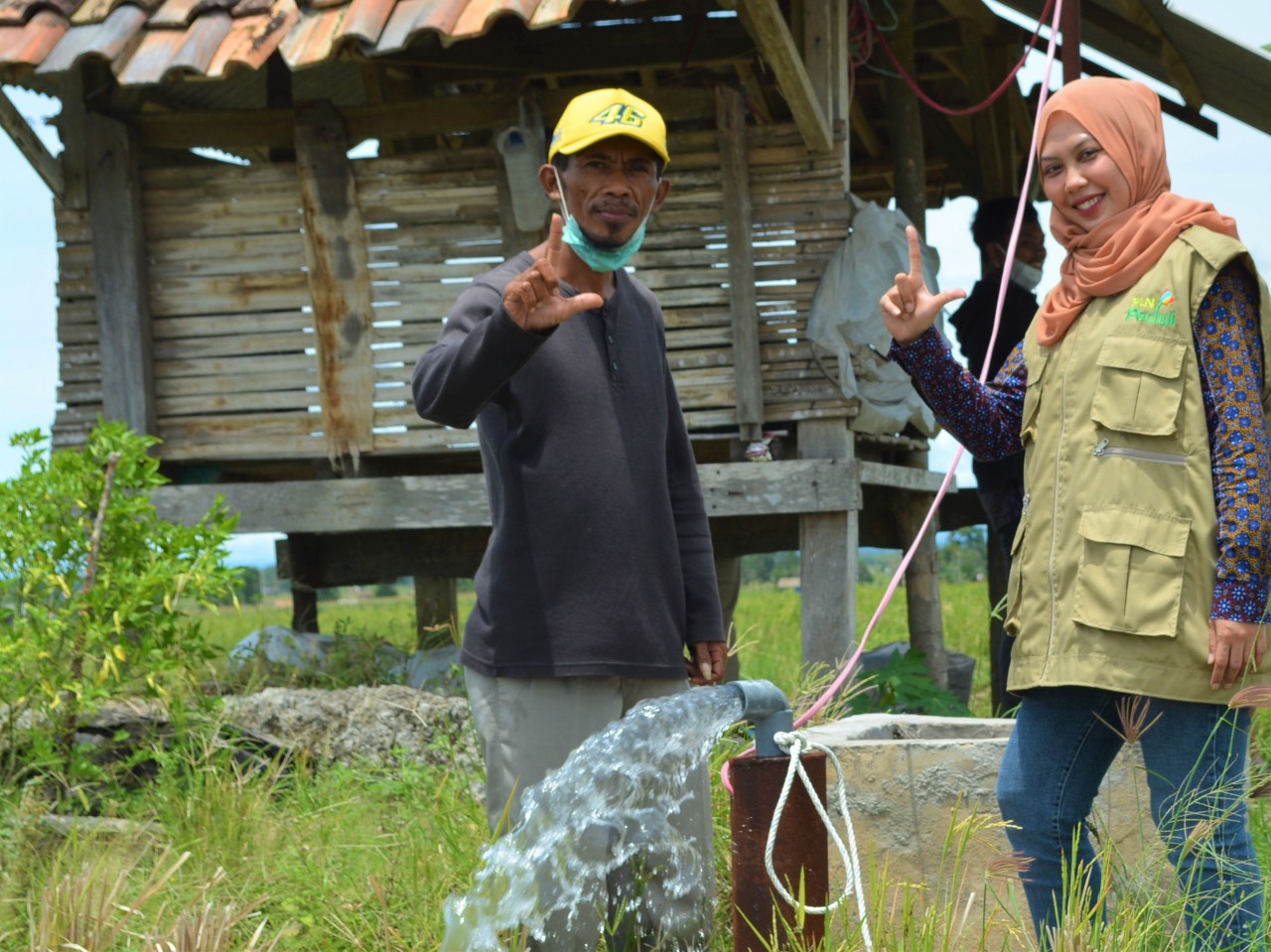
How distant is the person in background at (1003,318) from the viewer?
210 inches

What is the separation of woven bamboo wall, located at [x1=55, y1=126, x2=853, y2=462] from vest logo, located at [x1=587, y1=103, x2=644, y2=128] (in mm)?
3947

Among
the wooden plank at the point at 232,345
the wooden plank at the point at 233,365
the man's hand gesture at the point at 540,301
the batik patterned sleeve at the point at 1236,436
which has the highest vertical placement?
the wooden plank at the point at 232,345

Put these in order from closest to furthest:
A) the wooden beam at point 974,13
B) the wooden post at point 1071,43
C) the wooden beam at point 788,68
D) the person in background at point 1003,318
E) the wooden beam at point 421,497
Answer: the wooden post at point 1071,43
the person in background at point 1003,318
the wooden beam at point 788,68
the wooden beam at point 421,497
the wooden beam at point 974,13

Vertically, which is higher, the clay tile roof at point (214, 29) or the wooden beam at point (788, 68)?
the clay tile roof at point (214, 29)

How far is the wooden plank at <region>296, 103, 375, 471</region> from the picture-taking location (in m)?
7.23

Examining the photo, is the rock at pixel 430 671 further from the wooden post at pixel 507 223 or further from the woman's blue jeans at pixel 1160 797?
the woman's blue jeans at pixel 1160 797

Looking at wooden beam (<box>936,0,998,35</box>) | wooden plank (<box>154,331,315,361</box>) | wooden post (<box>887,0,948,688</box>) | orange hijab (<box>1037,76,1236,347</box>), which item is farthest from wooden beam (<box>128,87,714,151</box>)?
orange hijab (<box>1037,76,1236,347</box>)

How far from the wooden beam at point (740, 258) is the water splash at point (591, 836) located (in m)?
4.03

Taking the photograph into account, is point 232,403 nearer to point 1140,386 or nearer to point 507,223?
point 507,223

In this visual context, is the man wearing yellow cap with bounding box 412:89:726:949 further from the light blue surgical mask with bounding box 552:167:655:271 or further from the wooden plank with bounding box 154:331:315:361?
the wooden plank with bounding box 154:331:315:361

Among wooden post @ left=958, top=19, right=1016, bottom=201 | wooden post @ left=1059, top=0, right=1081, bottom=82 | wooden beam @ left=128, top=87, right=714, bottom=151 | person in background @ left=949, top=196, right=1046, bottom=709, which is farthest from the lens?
wooden post @ left=958, top=19, right=1016, bottom=201

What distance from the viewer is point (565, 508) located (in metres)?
2.97

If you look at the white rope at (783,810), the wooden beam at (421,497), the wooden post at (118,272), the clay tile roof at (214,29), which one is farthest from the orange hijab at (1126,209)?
the wooden post at (118,272)

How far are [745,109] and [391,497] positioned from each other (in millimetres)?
2580
